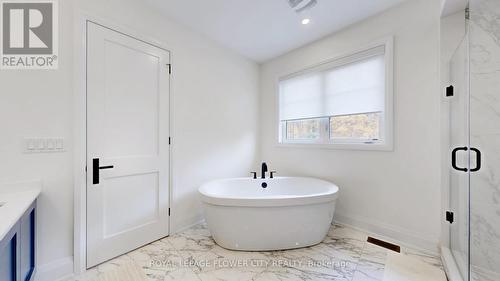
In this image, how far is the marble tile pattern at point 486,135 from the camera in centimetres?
153

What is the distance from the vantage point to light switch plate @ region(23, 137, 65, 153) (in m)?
1.51

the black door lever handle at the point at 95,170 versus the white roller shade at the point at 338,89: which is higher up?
the white roller shade at the point at 338,89

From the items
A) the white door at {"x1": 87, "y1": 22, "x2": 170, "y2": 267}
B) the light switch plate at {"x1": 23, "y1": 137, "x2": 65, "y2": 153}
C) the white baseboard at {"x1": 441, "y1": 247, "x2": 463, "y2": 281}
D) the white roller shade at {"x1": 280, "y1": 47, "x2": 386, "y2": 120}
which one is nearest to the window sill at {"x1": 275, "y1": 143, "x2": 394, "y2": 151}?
the white roller shade at {"x1": 280, "y1": 47, "x2": 386, "y2": 120}

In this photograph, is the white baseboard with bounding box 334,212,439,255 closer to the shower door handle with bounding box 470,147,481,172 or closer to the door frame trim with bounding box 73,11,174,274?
the shower door handle with bounding box 470,147,481,172

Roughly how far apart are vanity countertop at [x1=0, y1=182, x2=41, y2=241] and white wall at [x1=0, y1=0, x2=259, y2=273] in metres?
0.06

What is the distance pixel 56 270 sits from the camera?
1620mm

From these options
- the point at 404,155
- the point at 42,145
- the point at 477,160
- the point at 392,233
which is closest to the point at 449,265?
the point at 392,233

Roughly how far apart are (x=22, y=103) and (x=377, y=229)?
3419 mm

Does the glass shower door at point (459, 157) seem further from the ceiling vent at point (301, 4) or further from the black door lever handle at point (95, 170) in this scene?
the black door lever handle at point (95, 170)

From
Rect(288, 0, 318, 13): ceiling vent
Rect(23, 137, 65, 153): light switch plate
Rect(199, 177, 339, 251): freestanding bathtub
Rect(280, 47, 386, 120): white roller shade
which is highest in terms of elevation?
Rect(288, 0, 318, 13): ceiling vent

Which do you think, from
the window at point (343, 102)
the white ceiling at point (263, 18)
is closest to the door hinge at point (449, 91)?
the window at point (343, 102)

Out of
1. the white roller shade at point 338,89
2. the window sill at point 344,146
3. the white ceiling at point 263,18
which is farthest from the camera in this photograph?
the white roller shade at point 338,89

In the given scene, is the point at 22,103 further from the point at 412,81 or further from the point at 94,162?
the point at 412,81

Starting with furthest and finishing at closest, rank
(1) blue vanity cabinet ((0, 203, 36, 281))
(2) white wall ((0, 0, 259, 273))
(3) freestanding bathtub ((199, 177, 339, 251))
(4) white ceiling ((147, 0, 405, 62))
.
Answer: (4) white ceiling ((147, 0, 405, 62)) → (3) freestanding bathtub ((199, 177, 339, 251)) → (2) white wall ((0, 0, 259, 273)) → (1) blue vanity cabinet ((0, 203, 36, 281))
